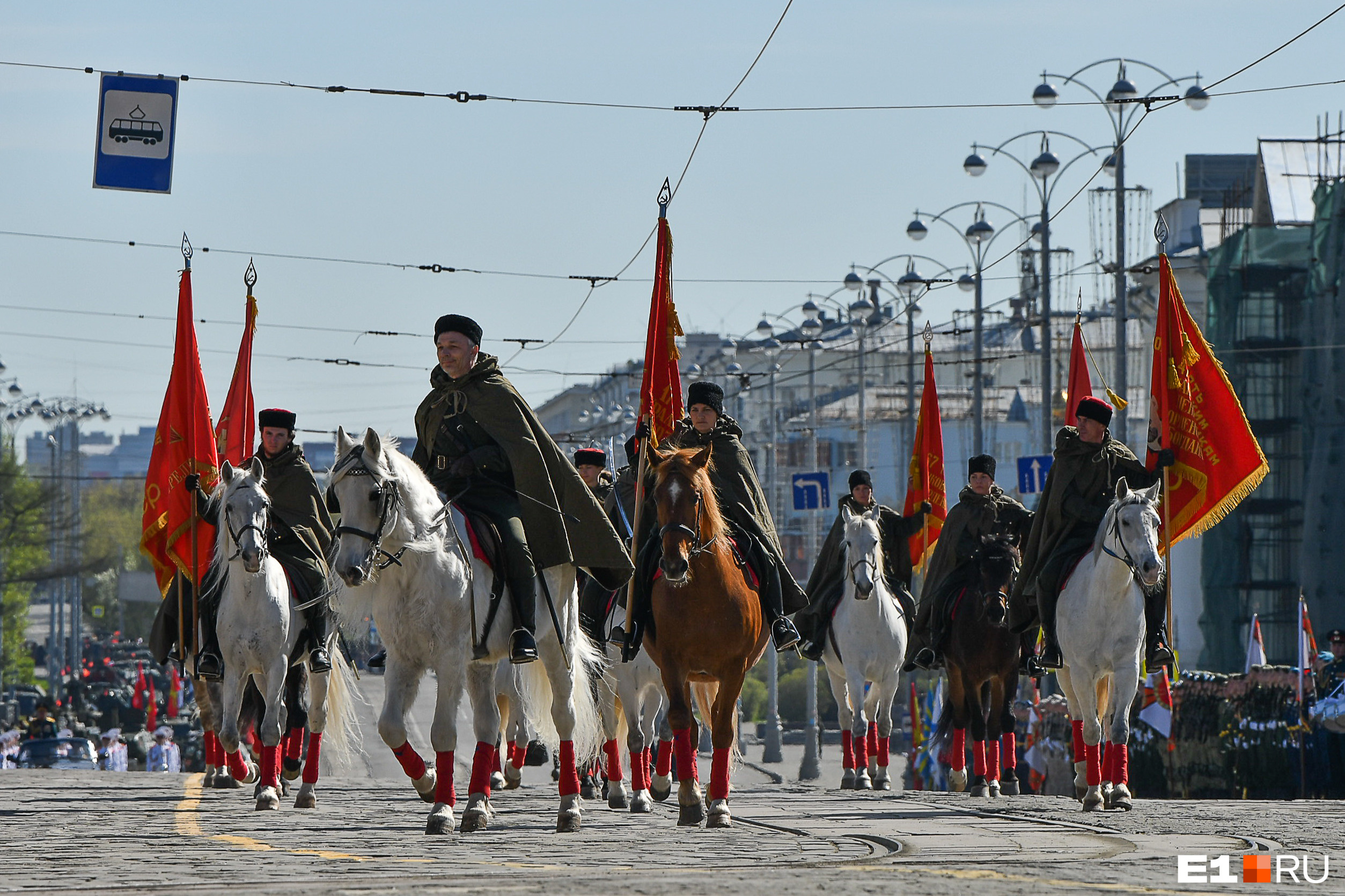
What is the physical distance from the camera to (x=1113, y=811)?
13.6 meters

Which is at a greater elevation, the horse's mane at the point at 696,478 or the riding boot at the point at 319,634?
the horse's mane at the point at 696,478

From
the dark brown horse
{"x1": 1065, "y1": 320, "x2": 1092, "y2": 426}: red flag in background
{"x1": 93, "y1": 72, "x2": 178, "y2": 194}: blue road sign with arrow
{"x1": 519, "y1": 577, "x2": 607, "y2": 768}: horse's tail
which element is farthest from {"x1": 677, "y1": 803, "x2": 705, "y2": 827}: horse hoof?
{"x1": 1065, "y1": 320, "x2": 1092, "y2": 426}: red flag in background

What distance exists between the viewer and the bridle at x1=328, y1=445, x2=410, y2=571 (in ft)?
34.8

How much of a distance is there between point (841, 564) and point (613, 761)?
18.6 ft

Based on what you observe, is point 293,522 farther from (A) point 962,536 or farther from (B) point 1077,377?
(B) point 1077,377

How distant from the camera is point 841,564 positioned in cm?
1936

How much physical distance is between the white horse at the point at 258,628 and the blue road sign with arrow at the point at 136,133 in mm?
5180

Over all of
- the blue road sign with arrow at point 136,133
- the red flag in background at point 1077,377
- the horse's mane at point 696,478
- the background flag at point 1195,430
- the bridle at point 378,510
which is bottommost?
the bridle at point 378,510

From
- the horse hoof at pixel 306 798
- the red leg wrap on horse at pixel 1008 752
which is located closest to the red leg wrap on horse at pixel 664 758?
the horse hoof at pixel 306 798

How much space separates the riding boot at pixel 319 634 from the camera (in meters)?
15.4

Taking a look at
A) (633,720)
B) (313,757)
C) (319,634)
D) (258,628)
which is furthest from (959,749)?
(258,628)

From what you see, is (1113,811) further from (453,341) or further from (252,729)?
(252,729)

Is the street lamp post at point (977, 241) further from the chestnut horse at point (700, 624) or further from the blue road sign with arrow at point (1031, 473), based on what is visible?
the chestnut horse at point (700, 624)

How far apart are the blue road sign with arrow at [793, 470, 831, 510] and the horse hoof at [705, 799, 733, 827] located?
27.1 metres
